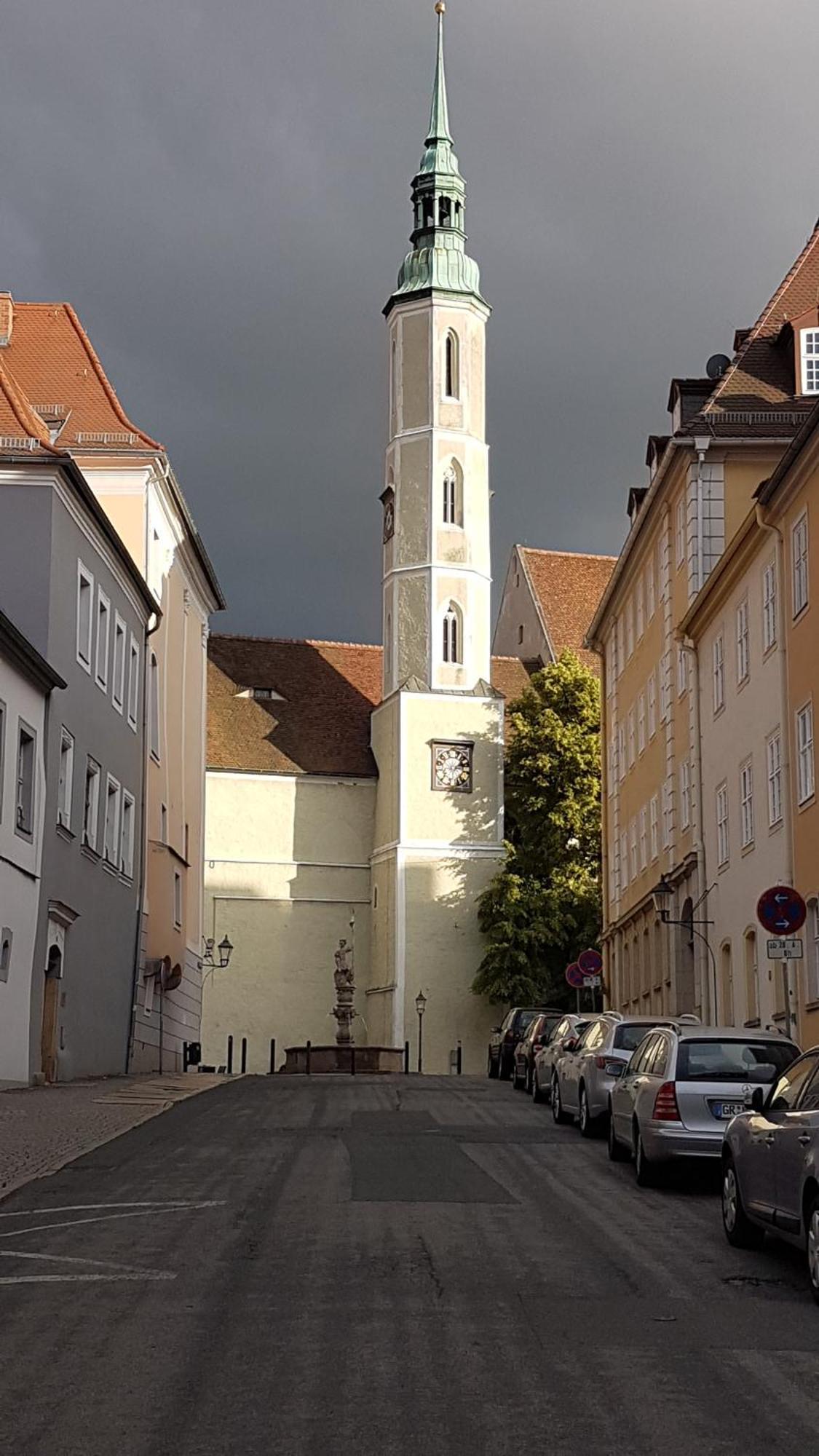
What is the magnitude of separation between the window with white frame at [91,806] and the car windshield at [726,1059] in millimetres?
21901

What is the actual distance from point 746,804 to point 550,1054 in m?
8.05

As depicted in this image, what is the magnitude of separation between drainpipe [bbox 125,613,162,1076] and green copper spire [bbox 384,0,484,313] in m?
33.2

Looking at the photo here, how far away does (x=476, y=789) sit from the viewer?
7062 cm

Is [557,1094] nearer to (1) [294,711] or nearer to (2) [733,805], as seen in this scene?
(2) [733,805]

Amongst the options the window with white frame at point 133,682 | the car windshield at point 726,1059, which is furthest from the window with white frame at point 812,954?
the window with white frame at point 133,682

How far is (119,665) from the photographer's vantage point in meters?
40.4

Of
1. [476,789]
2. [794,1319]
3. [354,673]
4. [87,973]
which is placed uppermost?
[354,673]

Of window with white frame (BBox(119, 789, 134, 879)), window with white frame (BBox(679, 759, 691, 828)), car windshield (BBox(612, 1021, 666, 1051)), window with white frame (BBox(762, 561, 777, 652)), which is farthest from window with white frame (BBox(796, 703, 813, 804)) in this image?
window with white frame (BBox(119, 789, 134, 879))

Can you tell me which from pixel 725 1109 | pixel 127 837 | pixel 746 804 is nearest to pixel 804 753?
pixel 746 804

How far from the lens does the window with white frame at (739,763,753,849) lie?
34.3 m

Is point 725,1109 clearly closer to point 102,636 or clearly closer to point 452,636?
point 102,636

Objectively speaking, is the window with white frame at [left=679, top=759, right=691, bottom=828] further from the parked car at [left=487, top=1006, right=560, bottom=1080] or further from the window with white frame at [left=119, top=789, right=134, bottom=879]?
the window with white frame at [left=119, top=789, right=134, bottom=879]

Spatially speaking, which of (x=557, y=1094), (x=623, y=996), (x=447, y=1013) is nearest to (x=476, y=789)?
(x=447, y=1013)

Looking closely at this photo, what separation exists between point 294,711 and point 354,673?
4.74 meters
